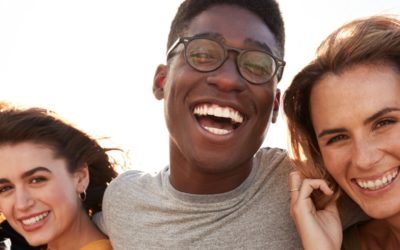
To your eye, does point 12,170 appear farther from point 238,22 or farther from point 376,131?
point 376,131

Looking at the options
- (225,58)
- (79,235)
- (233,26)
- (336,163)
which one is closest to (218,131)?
(225,58)

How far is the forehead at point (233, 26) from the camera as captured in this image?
3.15 m

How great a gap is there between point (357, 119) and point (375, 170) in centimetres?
32

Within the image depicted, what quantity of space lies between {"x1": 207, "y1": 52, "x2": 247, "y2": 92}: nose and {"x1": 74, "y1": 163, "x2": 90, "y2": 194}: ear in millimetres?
1854

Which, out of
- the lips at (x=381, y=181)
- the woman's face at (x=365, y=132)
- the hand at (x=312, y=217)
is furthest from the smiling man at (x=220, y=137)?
the lips at (x=381, y=181)

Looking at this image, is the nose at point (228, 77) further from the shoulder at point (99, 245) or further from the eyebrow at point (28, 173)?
the eyebrow at point (28, 173)

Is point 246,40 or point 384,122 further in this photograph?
point 246,40

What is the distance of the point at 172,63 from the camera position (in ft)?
11.1

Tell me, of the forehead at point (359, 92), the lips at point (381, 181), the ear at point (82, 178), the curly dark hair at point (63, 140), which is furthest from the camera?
the ear at point (82, 178)

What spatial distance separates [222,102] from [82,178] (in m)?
1.89

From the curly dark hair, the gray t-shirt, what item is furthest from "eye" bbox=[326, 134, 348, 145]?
the curly dark hair

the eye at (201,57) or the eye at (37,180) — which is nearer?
the eye at (201,57)

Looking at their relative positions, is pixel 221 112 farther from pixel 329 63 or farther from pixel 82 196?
pixel 82 196

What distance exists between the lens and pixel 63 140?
175 inches
